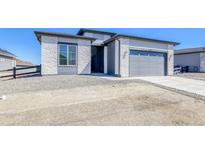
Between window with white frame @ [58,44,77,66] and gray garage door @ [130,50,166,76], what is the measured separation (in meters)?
5.45

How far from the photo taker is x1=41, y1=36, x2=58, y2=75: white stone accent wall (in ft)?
42.6

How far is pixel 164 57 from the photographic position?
1631 centimetres

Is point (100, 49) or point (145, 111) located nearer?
point (145, 111)

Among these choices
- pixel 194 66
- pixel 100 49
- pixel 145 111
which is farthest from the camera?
pixel 194 66

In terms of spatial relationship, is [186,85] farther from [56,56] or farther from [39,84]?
[56,56]

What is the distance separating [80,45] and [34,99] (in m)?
8.75

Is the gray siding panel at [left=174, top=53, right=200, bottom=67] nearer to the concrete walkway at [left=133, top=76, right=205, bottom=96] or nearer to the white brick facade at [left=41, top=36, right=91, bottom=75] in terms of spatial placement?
the concrete walkway at [left=133, top=76, right=205, bottom=96]

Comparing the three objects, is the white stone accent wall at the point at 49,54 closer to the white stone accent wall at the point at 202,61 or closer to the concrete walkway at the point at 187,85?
the concrete walkway at the point at 187,85

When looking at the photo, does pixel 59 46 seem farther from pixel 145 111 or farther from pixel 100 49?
pixel 145 111

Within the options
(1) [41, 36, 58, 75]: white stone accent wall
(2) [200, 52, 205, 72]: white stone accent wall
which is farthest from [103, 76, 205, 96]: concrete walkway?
(2) [200, 52, 205, 72]: white stone accent wall

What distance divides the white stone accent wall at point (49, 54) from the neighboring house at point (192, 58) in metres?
21.7
